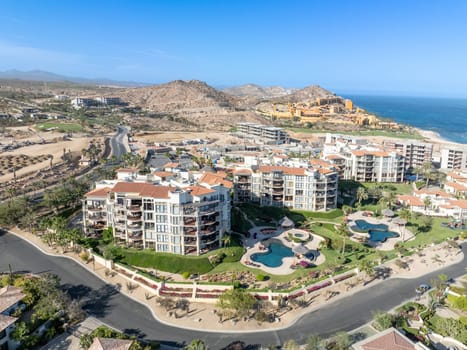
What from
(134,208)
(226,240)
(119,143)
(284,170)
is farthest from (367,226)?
(119,143)

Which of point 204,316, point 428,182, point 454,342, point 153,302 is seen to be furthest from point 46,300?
point 428,182

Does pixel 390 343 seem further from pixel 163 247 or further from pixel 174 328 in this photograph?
pixel 163 247

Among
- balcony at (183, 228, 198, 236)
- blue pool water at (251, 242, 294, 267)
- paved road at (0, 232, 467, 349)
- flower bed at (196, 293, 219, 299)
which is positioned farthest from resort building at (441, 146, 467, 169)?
flower bed at (196, 293, 219, 299)

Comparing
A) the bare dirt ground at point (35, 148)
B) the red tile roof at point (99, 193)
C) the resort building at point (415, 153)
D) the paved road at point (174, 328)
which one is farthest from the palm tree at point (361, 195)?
the bare dirt ground at point (35, 148)

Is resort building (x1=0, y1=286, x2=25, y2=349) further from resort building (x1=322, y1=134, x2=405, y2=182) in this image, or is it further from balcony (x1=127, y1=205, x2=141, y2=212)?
resort building (x1=322, y1=134, x2=405, y2=182)

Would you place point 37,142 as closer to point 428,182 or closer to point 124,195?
point 124,195

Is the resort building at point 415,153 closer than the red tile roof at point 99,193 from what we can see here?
No

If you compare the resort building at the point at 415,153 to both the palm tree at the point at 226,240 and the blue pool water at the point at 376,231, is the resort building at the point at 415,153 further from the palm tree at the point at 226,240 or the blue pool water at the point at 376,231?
the palm tree at the point at 226,240
